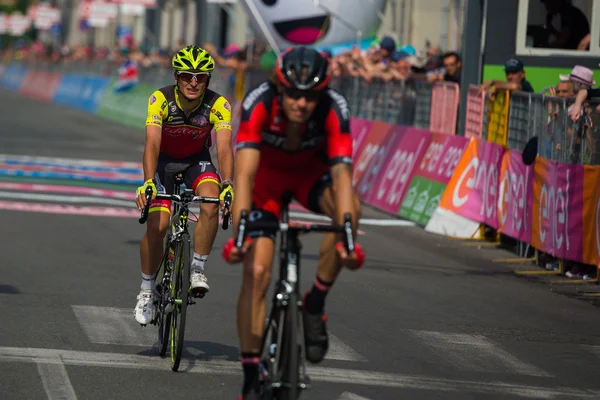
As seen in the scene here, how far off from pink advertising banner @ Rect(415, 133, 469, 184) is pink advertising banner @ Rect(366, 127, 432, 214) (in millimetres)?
217

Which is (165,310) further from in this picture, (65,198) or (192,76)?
(65,198)

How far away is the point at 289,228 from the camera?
21.7 feet

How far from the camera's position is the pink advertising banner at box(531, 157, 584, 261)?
13.4 meters

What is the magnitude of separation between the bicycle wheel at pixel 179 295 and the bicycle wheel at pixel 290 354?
173 centimetres

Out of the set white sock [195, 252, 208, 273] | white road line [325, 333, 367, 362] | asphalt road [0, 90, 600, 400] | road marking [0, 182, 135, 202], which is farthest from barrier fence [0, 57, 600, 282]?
white sock [195, 252, 208, 273]

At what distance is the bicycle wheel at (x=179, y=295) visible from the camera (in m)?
8.27

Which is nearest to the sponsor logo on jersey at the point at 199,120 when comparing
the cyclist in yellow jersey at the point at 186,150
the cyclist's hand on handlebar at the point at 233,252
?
A: the cyclist in yellow jersey at the point at 186,150

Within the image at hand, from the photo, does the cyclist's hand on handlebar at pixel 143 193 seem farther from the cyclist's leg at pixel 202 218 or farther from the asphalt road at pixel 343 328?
the asphalt road at pixel 343 328

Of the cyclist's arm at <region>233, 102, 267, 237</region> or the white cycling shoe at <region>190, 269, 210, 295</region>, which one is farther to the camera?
the white cycling shoe at <region>190, 269, 210, 295</region>

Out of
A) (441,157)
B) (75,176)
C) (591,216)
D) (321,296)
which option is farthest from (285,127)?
(75,176)

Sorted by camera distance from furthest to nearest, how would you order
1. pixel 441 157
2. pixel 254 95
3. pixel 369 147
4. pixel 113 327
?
1. pixel 369 147
2. pixel 441 157
3. pixel 113 327
4. pixel 254 95

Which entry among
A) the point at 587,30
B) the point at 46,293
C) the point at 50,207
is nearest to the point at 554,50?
the point at 587,30

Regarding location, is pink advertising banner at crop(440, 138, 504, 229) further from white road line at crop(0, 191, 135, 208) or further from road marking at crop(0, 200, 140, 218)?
white road line at crop(0, 191, 135, 208)

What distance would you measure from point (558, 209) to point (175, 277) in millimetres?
6213
